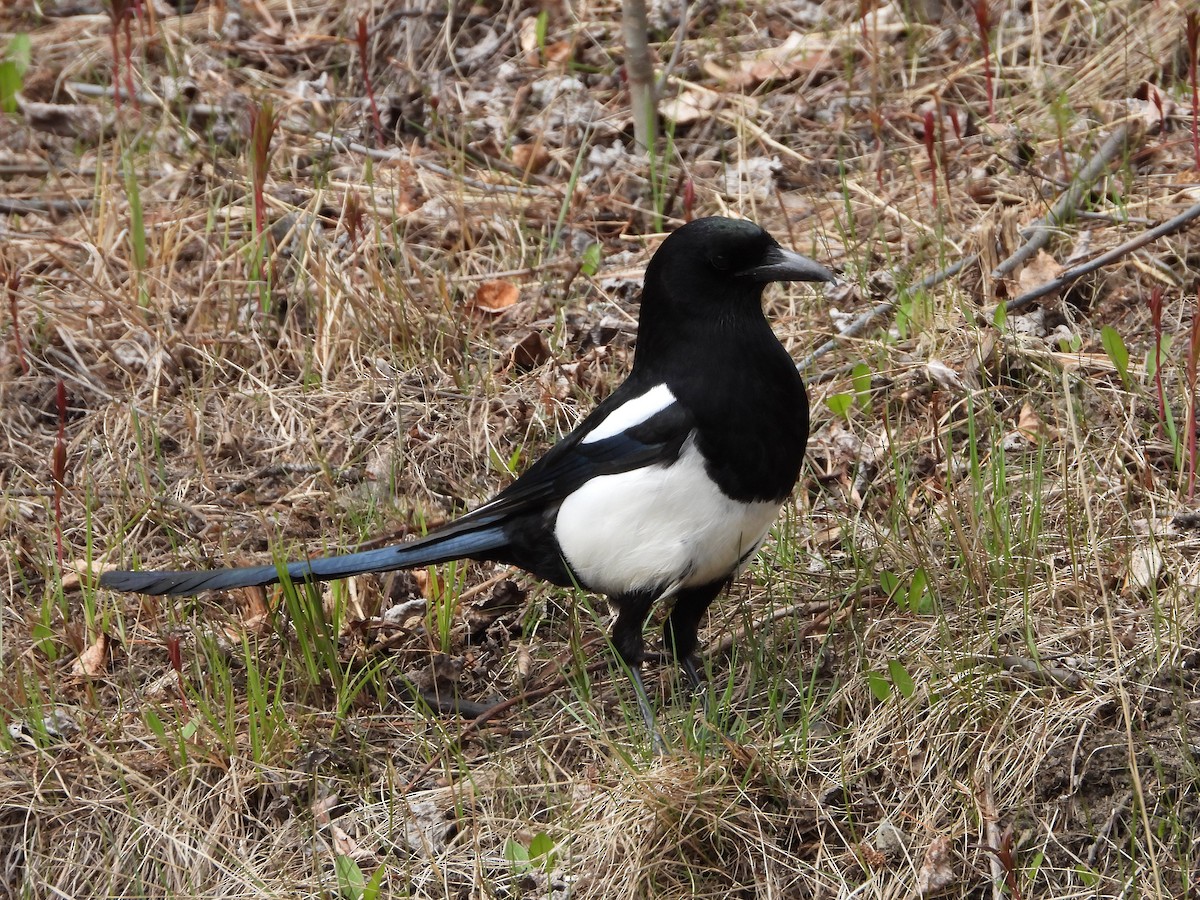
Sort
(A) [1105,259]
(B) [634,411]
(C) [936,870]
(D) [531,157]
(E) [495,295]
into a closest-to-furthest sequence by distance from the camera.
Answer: (C) [936,870] < (B) [634,411] < (A) [1105,259] < (E) [495,295] < (D) [531,157]

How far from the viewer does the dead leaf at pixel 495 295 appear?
3.71 meters

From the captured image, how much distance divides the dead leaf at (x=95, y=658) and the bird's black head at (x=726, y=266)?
125 cm

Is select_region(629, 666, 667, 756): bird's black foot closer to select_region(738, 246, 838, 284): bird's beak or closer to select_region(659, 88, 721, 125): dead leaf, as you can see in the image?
select_region(738, 246, 838, 284): bird's beak

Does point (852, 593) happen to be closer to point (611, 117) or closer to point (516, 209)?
point (516, 209)

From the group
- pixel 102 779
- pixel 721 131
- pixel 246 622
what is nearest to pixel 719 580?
pixel 246 622

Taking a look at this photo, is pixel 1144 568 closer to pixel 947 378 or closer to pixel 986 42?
pixel 947 378

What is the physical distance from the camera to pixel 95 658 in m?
2.77

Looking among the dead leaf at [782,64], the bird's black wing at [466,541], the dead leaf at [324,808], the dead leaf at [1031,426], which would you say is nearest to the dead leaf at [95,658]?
the bird's black wing at [466,541]

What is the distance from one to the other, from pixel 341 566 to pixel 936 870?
1.17 metres

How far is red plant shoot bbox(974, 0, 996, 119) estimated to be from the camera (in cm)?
321

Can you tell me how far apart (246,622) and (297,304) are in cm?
112

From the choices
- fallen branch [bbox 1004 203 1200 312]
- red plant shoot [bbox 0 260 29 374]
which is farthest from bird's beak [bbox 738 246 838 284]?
red plant shoot [bbox 0 260 29 374]

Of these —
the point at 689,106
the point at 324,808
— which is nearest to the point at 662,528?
the point at 324,808

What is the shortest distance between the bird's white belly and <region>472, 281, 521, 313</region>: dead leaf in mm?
1222
